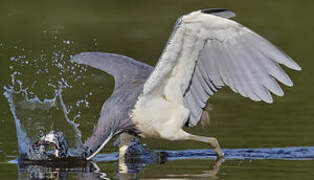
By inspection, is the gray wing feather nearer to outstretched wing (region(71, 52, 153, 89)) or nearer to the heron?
the heron

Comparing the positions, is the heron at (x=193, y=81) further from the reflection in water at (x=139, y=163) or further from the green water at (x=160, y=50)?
the green water at (x=160, y=50)

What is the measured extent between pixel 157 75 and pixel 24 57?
6.35 m

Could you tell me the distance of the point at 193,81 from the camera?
8.65m

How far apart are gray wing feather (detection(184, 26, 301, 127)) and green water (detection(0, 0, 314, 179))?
2.16 feet

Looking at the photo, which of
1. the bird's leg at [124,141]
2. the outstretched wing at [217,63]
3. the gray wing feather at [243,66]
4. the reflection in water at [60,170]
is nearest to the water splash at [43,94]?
the reflection in water at [60,170]

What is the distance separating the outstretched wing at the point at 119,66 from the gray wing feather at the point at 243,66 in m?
0.78

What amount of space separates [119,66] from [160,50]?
17.6 feet

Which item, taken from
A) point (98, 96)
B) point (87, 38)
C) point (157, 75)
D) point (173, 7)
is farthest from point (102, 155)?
point (173, 7)

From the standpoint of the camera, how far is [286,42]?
15.5 metres

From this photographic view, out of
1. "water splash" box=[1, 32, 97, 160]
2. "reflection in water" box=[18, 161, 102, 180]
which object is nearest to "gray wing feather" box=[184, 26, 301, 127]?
"reflection in water" box=[18, 161, 102, 180]

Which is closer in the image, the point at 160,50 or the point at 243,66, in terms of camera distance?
the point at 243,66

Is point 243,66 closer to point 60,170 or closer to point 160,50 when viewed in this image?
point 60,170

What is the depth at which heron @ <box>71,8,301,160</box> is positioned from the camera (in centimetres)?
819

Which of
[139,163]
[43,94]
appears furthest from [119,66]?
[43,94]
